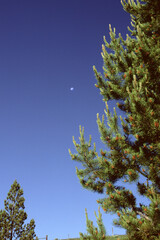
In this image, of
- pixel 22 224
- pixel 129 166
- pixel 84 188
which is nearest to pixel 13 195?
pixel 22 224

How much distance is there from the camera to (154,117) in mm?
5023

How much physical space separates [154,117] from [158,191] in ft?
6.58

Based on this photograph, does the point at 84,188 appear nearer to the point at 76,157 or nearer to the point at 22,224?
the point at 76,157

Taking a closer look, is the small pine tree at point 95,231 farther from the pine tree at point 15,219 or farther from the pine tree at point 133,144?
the pine tree at point 15,219

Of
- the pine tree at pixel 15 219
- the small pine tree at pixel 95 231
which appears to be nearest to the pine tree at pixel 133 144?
the small pine tree at pixel 95 231

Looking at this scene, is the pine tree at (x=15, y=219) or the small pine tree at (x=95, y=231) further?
the pine tree at (x=15, y=219)

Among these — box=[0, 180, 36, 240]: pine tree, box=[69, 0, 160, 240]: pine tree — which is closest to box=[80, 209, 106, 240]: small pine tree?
box=[69, 0, 160, 240]: pine tree

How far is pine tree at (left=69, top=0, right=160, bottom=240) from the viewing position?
180 inches

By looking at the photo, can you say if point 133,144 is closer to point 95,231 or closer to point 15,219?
point 95,231

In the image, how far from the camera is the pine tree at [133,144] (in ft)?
15.0

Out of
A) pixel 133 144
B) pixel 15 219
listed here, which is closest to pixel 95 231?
pixel 133 144

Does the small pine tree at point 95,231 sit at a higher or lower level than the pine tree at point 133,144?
lower

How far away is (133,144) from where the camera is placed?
18.7 feet

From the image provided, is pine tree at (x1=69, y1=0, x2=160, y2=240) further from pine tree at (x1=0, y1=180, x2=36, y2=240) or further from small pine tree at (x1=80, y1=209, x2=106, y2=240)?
pine tree at (x1=0, y1=180, x2=36, y2=240)
